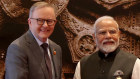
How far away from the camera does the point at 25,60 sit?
1779 mm

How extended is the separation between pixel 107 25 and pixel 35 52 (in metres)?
0.79

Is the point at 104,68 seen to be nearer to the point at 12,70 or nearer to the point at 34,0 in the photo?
the point at 12,70

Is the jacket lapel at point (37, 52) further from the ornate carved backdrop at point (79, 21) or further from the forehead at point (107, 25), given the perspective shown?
the ornate carved backdrop at point (79, 21)

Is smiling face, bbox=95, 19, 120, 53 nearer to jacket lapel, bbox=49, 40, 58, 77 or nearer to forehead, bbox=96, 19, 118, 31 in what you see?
forehead, bbox=96, 19, 118, 31

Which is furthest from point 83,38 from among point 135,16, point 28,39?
point 28,39

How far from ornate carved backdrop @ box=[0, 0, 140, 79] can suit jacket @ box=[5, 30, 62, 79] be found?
3.70 ft

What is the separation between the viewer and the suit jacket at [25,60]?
1.72m

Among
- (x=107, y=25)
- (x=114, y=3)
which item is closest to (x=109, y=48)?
(x=107, y=25)

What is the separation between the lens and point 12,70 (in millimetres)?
1717

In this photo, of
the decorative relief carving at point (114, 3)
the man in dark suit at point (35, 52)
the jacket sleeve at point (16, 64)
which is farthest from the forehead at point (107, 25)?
the decorative relief carving at point (114, 3)

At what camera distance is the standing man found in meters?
2.01

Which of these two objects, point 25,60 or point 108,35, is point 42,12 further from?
point 108,35

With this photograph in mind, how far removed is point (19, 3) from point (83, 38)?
3.59ft

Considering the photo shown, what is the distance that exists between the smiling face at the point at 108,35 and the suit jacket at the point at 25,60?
0.64 meters
